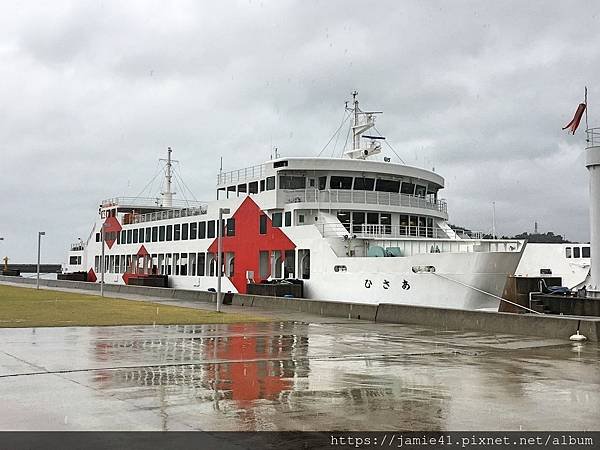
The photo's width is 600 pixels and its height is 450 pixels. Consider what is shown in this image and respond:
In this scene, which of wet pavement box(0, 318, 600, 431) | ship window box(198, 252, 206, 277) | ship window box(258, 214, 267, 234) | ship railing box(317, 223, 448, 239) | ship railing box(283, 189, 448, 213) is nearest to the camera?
wet pavement box(0, 318, 600, 431)

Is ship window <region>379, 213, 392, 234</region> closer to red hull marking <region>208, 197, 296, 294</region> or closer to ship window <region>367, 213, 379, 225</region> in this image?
ship window <region>367, 213, 379, 225</region>

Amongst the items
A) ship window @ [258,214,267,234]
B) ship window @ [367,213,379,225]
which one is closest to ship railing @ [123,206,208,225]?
ship window @ [258,214,267,234]

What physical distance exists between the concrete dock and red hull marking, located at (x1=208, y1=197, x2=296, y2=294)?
14934mm

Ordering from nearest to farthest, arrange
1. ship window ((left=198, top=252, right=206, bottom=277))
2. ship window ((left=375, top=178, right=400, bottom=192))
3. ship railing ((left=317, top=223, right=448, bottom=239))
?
ship railing ((left=317, top=223, right=448, bottom=239)), ship window ((left=375, top=178, right=400, bottom=192)), ship window ((left=198, top=252, right=206, bottom=277))

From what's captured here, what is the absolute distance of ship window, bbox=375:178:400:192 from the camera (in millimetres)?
31438

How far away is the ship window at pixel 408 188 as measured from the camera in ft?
106

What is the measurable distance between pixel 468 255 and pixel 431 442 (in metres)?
16.7

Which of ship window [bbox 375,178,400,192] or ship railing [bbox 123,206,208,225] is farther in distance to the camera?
ship railing [bbox 123,206,208,225]

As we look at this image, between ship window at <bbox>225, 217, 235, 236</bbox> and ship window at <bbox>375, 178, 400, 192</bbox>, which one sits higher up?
ship window at <bbox>375, 178, 400, 192</bbox>

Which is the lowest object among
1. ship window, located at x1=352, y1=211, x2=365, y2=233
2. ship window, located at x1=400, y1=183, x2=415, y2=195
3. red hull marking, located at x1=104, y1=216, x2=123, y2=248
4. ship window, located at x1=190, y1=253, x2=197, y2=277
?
ship window, located at x1=190, y1=253, x2=197, y2=277

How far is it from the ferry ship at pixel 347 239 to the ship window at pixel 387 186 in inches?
2.1

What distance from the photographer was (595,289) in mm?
21188

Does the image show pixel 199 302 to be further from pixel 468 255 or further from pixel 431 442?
pixel 431 442

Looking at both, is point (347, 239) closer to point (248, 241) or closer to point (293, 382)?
point (248, 241)
